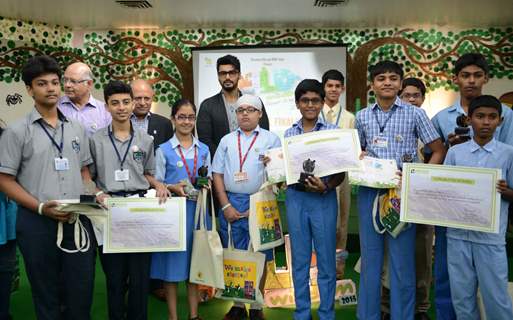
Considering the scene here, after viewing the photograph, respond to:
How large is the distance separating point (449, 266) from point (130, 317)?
1943mm

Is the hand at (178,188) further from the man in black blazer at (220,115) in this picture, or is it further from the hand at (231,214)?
the man in black blazer at (220,115)

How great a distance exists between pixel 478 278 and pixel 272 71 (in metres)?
5.74

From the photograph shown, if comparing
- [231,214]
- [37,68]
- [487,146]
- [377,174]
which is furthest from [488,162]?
[37,68]

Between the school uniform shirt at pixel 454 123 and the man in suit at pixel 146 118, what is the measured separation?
2.14 metres

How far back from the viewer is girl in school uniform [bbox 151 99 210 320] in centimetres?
280

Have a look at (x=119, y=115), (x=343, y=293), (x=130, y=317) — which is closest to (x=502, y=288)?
(x=343, y=293)

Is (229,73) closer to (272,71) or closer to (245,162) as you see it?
(245,162)

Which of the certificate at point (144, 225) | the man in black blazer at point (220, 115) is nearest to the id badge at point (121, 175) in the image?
the certificate at point (144, 225)

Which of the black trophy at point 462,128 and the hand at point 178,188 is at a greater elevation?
the black trophy at point 462,128

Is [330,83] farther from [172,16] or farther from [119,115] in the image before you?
[172,16]

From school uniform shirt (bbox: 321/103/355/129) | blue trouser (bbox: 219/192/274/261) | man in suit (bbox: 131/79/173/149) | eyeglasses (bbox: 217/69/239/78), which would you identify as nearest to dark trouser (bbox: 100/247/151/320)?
blue trouser (bbox: 219/192/274/261)

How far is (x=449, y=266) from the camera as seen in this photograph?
8.14 feet

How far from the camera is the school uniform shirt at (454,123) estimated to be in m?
2.62

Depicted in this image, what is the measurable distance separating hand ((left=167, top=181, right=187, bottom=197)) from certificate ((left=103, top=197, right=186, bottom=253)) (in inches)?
6.5
